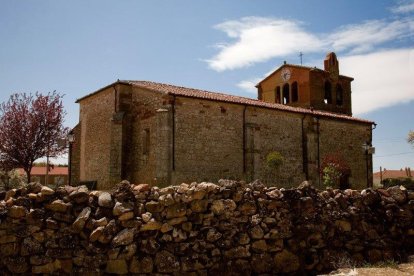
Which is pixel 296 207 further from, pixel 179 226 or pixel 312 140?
pixel 312 140

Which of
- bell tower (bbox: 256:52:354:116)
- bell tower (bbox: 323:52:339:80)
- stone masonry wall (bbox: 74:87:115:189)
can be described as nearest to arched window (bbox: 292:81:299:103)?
bell tower (bbox: 256:52:354:116)

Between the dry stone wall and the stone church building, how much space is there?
40.5 feet

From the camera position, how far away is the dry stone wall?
20.6 feet

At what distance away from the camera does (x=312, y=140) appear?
26.3 m

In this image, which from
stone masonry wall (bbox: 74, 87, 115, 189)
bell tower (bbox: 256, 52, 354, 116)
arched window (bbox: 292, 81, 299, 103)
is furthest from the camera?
arched window (bbox: 292, 81, 299, 103)

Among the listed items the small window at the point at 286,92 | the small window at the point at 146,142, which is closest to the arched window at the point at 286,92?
the small window at the point at 286,92

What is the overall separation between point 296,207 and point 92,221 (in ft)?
12.4

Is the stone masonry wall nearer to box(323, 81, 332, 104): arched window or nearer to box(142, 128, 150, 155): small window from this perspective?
box(142, 128, 150, 155): small window

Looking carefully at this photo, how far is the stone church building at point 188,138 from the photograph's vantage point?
2016 cm

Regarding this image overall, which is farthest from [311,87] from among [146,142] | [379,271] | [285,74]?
[379,271]

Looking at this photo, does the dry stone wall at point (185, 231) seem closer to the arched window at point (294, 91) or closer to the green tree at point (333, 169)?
the green tree at point (333, 169)

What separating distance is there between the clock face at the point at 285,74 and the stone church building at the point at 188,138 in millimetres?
9164

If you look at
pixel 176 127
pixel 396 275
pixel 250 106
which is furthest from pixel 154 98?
pixel 396 275

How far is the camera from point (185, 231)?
6.71 metres
